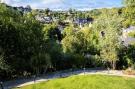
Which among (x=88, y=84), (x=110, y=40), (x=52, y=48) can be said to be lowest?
(x=88, y=84)

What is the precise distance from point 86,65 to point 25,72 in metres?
17.8

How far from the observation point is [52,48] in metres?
60.6

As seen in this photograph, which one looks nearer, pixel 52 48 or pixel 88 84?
pixel 88 84

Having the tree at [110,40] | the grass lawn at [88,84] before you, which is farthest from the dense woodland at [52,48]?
the grass lawn at [88,84]

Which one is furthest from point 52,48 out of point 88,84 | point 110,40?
point 88,84

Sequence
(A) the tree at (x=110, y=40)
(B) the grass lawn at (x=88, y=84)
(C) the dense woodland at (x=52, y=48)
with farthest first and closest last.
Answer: (A) the tree at (x=110, y=40), (C) the dense woodland at (x=52, y=48), (B) the grass lawn at (x=88, y=84)

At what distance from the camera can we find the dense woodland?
48.8 meters

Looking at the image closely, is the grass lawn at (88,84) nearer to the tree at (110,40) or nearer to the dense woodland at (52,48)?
the dense woodland at (52,48)

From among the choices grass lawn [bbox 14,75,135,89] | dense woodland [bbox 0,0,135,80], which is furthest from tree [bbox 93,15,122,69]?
grass lawn [bbox 14,75,135,89]

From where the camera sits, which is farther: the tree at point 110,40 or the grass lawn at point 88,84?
the tree at point 110,40

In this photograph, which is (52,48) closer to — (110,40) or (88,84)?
(110,40)

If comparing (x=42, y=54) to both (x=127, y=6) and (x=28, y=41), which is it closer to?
(x=28, y=41)

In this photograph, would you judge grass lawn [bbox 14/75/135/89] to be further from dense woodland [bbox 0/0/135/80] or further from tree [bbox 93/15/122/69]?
tree [bbox 93/15/122/69]

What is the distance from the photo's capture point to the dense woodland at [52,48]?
1922 inches
